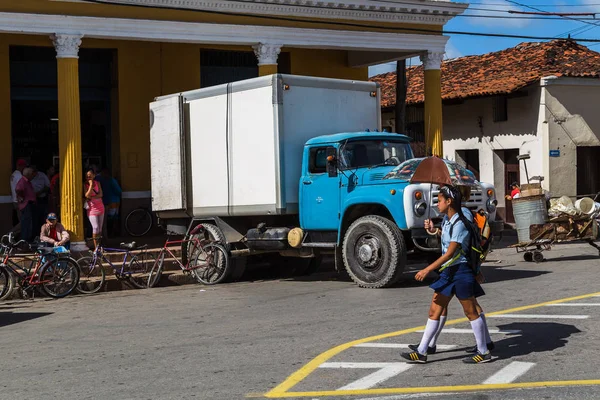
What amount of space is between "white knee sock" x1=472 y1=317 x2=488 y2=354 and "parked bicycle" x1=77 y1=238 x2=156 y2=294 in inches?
384

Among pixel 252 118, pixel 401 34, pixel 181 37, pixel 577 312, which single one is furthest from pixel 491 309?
pixel 401 34

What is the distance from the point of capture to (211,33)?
2112 centimetres

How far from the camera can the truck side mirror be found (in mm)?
15742

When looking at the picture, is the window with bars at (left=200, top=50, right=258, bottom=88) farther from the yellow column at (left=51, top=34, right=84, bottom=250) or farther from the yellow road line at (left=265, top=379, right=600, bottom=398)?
the yellow road line at (left=265, top=379, right=600, bottom=398)

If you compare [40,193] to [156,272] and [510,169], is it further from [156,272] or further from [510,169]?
[510,169]

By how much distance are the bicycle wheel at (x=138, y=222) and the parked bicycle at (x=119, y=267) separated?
16.3ft

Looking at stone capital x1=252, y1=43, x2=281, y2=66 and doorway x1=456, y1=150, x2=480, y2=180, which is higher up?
stone capital x1=252, y1=43, x2=281, y2=66

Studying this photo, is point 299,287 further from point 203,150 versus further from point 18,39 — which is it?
point 18,39

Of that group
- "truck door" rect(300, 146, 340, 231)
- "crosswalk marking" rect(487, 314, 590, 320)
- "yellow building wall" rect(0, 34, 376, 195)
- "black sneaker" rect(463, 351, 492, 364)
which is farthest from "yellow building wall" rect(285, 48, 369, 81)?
"black sneaker" rect(463, 351, 492, 364)

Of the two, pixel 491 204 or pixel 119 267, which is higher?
pixel 491 204

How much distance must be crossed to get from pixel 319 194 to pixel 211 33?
6567mm

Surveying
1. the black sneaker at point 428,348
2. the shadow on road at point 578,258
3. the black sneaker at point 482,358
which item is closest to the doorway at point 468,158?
the shadow on road at point 578,258

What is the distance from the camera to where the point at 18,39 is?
22500 millimetres

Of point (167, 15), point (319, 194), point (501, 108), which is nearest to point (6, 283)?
point (319, 194)
